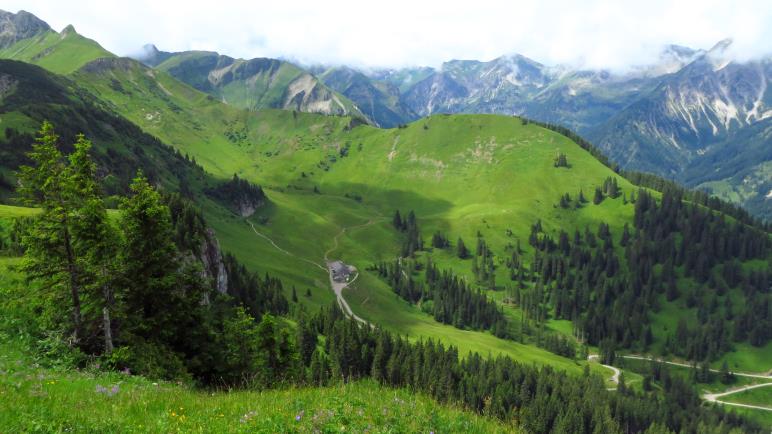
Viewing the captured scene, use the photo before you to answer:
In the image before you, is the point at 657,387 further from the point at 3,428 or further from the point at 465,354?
the point at 3,428

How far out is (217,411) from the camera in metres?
13.2

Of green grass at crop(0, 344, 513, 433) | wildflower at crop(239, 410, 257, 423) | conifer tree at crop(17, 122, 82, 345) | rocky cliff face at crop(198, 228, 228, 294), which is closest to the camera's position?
green grass at crop(0, 344, 513, 433)

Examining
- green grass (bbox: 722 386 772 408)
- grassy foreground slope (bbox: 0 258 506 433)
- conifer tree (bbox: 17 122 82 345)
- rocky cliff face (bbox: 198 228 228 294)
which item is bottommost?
green grass (bbox: 722 386 772 408)

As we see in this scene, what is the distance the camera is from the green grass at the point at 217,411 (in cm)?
1138

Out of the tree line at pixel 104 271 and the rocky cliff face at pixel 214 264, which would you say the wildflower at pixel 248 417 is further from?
the rocky cliff face at pixel 214 264

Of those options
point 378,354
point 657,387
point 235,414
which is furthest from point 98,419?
point 657,387

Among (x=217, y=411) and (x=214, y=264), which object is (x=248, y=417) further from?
(x=214, y=264)

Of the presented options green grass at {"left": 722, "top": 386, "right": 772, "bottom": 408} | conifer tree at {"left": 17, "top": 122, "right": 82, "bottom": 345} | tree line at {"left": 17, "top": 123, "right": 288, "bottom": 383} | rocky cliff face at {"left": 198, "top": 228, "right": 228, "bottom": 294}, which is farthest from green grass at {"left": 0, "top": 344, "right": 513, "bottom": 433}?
green grass at {"left": 722, "top": 386, "right": 772, "bottom": 408}

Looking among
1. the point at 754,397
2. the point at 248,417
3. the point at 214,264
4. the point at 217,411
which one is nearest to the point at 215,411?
the point at 217,411

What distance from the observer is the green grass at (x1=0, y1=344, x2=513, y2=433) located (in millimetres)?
11375

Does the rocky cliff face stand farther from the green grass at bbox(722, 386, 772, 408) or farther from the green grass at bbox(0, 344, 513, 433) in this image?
the green grass at bbox(722, 386, 772, 408)

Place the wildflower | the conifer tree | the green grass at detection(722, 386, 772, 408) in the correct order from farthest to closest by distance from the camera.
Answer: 1. the green grass at detection(722, 386, 772, 408)
2. the conifer tree
3. the wildflower

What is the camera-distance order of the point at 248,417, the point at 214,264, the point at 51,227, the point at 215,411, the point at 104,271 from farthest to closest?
the point at 214,264
the point at 104,271
the point at 51,227
the point at 215,411
the point at 248,417

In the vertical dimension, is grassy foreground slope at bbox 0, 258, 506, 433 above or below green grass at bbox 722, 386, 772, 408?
above
